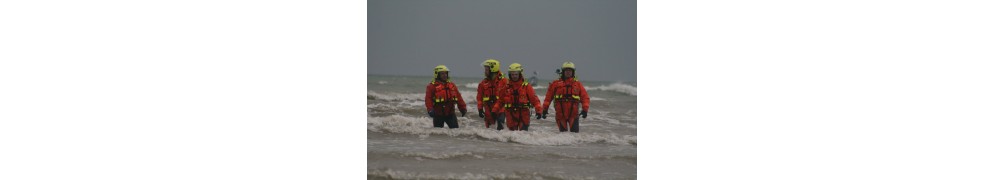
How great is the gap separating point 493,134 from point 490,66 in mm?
377

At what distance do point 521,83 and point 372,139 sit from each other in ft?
2.87

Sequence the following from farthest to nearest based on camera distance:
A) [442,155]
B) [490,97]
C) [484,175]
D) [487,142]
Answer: [490,97]
[487,142]
[442,155]
[484,175]

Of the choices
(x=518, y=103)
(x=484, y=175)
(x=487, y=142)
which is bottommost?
(x=484, y=175)

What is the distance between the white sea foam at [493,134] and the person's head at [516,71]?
0.31m

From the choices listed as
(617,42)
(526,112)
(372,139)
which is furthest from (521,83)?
(372,139)

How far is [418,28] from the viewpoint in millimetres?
4828

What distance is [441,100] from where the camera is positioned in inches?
192

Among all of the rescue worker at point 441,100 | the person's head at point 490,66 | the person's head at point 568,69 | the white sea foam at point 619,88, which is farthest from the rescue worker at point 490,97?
the white sea foam at point 619,88

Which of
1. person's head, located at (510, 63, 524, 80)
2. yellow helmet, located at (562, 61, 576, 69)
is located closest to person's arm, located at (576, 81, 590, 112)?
yellow helmet, located at (562, 61, 576, 69)

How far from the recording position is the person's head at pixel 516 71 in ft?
15.6

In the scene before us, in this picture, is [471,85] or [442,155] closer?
[442,155]

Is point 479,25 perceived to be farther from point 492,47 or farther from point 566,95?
point 566,95

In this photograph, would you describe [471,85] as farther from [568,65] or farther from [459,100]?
[568,65]

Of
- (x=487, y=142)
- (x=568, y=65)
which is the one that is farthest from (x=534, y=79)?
(x=487, y=142)
